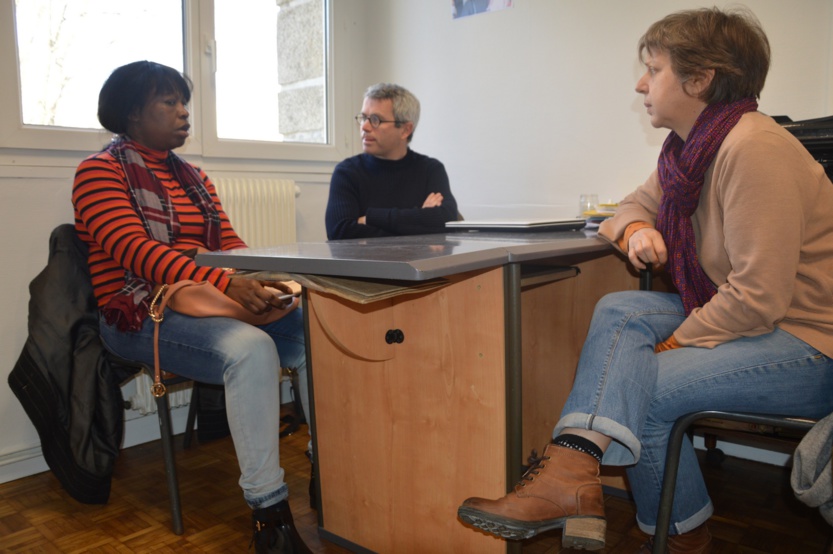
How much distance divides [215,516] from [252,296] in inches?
25.8

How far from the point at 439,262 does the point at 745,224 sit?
20.5 inches

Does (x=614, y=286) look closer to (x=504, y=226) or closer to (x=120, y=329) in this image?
(x=504, y=226)

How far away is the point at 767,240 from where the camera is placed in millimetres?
1089

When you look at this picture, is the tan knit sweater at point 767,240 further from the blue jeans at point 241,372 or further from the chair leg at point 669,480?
the blue jeans at point 241,372

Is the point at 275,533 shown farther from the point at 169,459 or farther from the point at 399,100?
the point at 399,100

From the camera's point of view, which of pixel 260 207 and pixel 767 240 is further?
pixel 260 207

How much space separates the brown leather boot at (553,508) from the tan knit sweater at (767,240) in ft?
1.11

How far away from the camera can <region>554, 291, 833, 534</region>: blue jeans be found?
114cm

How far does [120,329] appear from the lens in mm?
1689

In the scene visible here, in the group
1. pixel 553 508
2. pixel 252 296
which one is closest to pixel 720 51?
pixel 553 508

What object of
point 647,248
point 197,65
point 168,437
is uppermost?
point 197,65

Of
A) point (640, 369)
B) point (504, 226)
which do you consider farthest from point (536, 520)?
point (504, 226)

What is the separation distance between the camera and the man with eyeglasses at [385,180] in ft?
7.42

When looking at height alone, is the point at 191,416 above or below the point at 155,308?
below
